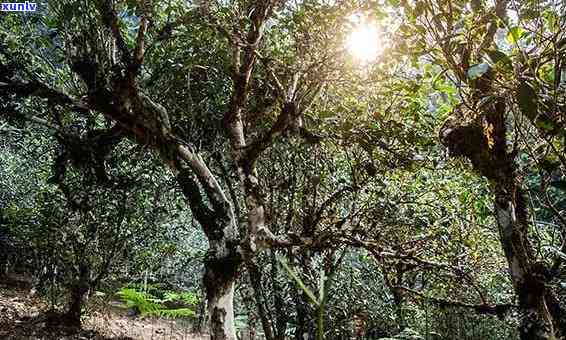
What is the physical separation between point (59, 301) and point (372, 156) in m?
6.06

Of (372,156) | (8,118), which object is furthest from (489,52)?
(8,118)

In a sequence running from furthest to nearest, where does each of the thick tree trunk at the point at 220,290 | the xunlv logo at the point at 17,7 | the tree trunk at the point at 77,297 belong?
the tree trunk at the point at 77,297, the xunlv logo at the point at 17,7, the thick tree trunk at the point at 220,290

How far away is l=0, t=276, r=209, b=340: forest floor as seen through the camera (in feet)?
22.3

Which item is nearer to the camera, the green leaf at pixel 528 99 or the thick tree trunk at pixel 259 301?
the green leaf at pixel 528 99

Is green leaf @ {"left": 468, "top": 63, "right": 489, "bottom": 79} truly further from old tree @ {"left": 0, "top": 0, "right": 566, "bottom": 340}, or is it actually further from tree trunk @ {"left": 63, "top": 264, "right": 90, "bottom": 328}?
tree trunk @ {"left": 63, "top": 264, "right": 90, "bottom": 328}

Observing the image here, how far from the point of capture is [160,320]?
12688 millimetres

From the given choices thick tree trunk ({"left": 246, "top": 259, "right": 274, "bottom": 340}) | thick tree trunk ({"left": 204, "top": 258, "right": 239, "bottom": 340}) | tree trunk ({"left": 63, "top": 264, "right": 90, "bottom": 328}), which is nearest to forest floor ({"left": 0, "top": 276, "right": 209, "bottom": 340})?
tree trunk ({"left": 63, "top": 264, "right": 90, "bottom": 328})

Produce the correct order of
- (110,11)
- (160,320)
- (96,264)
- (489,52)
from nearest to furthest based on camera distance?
(489,52)
(110,11)
(96,264)
(160,320)

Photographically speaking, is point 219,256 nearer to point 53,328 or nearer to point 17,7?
point 17,7

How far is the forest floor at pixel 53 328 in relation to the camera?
22.3 ft

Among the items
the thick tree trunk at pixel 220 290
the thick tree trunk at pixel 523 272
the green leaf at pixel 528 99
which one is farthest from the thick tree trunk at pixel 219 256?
the green leaf at pixel 528 99

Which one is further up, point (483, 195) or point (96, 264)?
point (483, 195)

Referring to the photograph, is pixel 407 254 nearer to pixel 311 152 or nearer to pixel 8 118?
pixel 311 152

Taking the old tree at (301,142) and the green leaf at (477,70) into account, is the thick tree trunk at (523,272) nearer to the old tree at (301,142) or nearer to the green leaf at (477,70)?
the old tree at (301,142)
